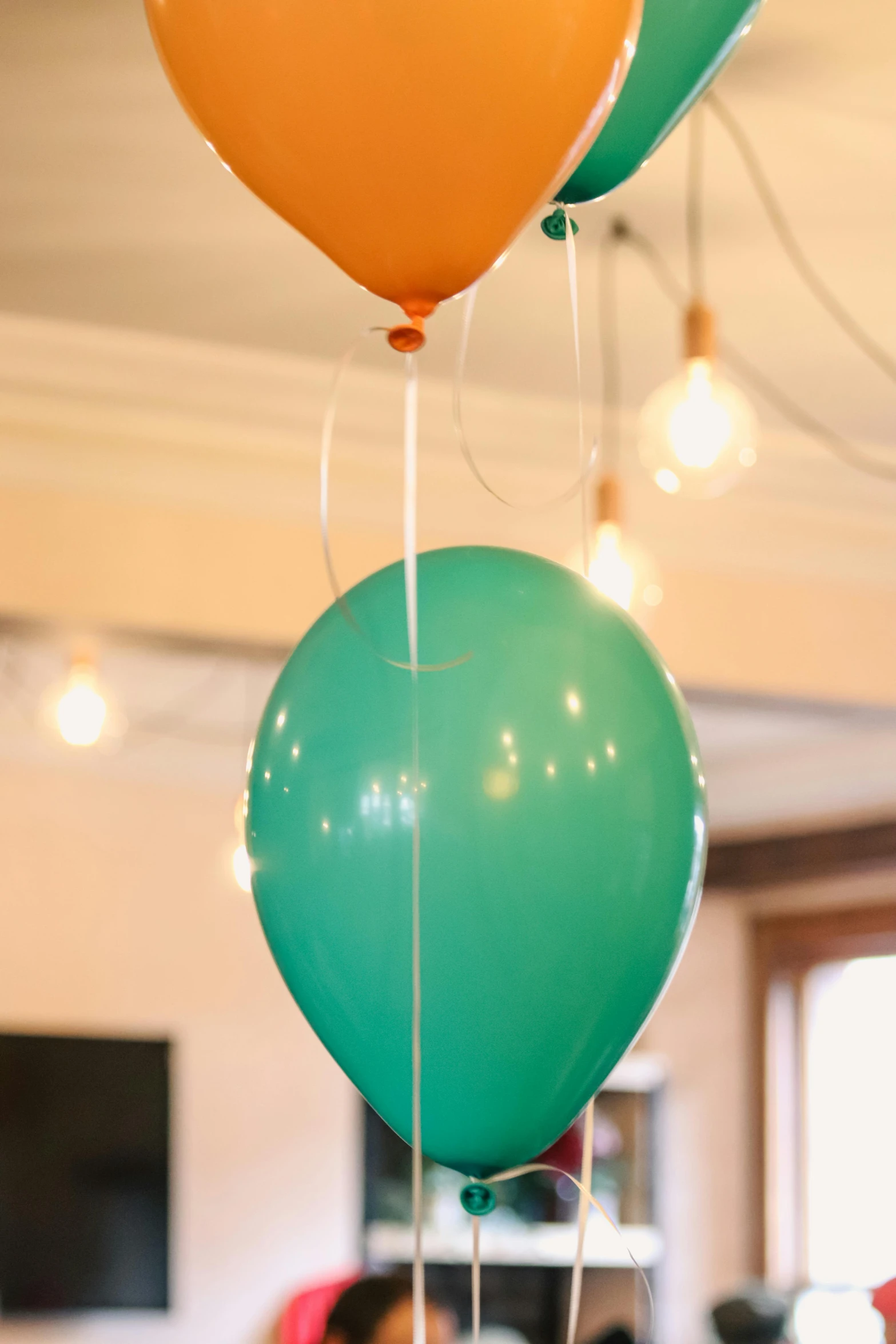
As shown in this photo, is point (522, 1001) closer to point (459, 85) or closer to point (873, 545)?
point (459, 85)

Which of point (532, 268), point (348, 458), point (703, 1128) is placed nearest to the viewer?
point (532, 268)

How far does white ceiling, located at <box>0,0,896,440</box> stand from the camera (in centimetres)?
225

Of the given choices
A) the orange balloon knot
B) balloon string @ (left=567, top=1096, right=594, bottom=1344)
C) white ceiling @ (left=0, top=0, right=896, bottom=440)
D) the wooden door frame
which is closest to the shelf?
the wooden door frame

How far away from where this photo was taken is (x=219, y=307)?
3.01 m

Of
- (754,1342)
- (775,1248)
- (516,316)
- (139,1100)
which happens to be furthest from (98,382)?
(775,1248)

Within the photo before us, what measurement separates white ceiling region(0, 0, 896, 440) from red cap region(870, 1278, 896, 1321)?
64.1 inches

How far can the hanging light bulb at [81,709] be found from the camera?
349 centimetres

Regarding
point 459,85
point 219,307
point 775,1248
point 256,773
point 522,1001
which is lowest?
point 775,1248

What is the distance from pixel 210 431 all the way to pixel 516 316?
0.67 metres

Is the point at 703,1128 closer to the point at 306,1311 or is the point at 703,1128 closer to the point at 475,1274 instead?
the point at 306,1311

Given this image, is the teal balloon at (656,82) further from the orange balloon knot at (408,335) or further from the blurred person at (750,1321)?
the blurred person at (750,1321)

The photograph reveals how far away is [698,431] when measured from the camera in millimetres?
2248

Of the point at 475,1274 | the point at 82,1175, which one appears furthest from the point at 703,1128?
the point at 475,1274

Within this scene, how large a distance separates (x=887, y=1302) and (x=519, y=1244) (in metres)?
3.36
